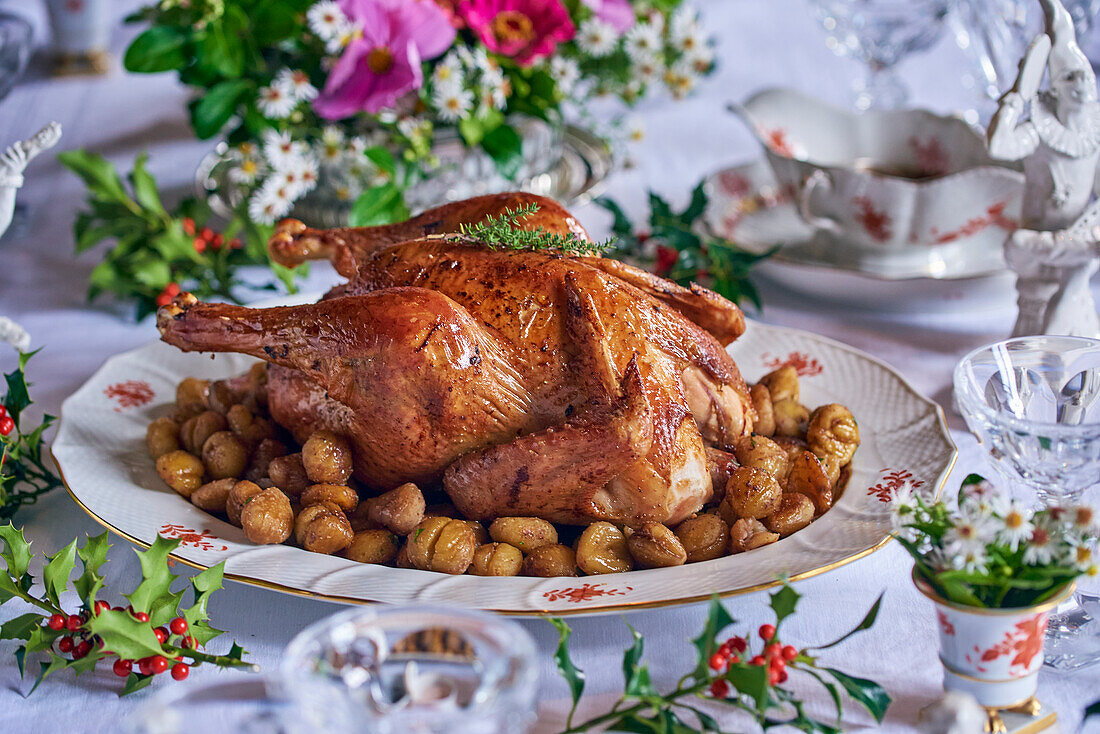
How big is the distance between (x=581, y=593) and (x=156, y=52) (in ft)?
6.40

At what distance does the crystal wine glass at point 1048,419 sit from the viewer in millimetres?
1568

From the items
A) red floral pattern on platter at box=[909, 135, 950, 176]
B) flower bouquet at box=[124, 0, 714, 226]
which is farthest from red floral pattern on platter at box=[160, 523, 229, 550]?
red floral pattern on platter at box=[909, 135, 950, 176]

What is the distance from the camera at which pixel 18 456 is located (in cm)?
199

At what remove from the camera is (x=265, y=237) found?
2.92 meters

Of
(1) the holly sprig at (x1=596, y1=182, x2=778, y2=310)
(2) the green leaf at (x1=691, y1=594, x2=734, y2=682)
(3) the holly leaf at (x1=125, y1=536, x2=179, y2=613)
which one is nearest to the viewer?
(2) the green leaf at (x1=691, y1=594, x2=734, y2=682)

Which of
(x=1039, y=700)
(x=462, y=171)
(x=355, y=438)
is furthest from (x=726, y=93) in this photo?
(x=1039, y=700)

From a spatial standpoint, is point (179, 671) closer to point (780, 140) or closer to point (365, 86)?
point (365, 86)

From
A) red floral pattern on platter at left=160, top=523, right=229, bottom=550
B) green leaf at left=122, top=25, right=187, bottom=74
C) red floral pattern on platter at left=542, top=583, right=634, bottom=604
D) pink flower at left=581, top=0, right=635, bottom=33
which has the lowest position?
red floral pattern on platter at left=160, top=523, right=229, bottom=550

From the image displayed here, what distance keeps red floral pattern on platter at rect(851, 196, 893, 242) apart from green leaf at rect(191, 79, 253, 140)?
161 cm

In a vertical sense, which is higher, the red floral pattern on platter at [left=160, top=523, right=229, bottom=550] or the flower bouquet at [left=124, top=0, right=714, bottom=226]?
the flower bouquet at [left=124, top=0, right=714, bottom=226]

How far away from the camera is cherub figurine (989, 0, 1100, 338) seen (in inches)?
82.7

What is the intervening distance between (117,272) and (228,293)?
31cm

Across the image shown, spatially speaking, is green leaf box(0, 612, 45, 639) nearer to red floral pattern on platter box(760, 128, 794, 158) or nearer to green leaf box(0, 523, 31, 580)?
green leaf box(0, 523, 31, 580)

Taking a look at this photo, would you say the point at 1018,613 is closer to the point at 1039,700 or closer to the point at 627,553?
the point at 1039,700
